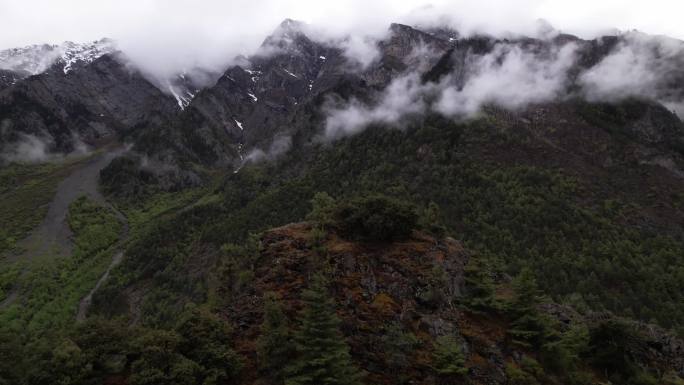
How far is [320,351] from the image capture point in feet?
75.3

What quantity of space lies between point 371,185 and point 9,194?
524 ft

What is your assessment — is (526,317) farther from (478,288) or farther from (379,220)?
(379,220)

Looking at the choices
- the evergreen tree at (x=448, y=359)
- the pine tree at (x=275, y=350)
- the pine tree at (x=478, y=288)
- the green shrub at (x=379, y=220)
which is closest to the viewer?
the pine tree at (x=275, y=350)

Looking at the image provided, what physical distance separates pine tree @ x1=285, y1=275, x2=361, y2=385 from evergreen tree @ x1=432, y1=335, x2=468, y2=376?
471 cm

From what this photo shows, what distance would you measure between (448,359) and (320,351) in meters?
7.46

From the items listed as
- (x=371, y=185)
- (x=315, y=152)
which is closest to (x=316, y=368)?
(x=371, y=185)

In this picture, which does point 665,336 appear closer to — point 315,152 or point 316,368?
point 316,368

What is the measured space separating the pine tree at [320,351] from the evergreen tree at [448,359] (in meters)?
4.71

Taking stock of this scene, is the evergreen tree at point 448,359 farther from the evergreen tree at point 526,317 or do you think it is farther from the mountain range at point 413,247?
the evergreen tree at point 526,317

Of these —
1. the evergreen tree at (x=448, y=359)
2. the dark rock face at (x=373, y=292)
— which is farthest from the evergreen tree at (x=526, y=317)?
the evergreen tree at (x=448, y=359)

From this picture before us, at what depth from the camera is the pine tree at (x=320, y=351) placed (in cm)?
2216

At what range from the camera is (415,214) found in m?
35.2

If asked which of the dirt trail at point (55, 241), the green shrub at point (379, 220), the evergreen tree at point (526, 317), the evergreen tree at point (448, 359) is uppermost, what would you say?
the dirt trail at point (55, 241)

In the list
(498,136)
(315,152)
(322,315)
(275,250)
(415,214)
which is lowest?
(322,315)
